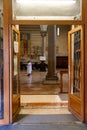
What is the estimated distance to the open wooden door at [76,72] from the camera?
5.07m

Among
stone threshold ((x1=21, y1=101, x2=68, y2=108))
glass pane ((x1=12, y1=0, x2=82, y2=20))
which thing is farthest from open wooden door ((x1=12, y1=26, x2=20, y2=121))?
stone threshold ((x1=21, y1=101, x2=68, y2=108))

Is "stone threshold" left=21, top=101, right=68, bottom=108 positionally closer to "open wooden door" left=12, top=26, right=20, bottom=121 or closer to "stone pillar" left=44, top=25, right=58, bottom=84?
"open wooden door" left=12, top=26, right=20, bottom=121

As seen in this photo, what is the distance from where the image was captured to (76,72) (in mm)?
5738

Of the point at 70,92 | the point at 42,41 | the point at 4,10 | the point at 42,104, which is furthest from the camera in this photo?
the point at 42,41

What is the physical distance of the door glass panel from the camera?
5.54 meters

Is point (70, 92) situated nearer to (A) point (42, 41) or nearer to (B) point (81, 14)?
(B) point (81, 14)

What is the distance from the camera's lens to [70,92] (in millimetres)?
6043

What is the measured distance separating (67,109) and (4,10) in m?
3.01

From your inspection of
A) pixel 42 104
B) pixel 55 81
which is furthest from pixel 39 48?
pixel 42 104

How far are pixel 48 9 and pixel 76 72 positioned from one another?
1.61 m

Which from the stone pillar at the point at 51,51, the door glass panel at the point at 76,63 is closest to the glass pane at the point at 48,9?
the door glass panel at the point at 76,63

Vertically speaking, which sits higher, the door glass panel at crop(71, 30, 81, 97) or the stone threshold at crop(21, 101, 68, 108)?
the door glass panel at crop(71, 30, 81, 97)

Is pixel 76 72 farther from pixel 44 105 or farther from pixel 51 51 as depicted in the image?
pixel 51 51

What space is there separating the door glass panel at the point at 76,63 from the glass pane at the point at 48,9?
19.2 inches
